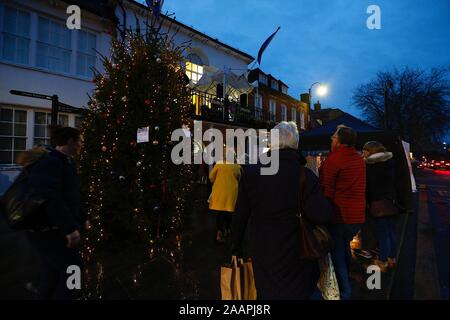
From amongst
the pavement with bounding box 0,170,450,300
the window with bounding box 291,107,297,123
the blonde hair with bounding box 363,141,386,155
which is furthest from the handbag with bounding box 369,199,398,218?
the window with bounding box 291,107,297,123

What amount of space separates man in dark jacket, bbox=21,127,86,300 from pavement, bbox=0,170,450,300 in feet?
2.94

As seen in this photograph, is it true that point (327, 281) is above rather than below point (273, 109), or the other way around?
below

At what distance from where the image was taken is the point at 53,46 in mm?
10211

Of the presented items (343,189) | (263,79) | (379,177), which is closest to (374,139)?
(379,177)

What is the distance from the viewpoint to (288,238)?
2207mm

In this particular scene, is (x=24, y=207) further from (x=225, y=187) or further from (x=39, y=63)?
(x=39, y=63)

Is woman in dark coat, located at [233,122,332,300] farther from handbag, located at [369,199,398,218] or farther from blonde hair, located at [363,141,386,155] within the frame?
blonde hair, located at [363,141,386,155]

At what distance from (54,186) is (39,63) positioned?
375 inches

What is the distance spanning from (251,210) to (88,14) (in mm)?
11448

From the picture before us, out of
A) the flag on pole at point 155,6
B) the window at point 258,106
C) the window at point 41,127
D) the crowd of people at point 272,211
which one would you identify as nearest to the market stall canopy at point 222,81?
the window at point 258,106

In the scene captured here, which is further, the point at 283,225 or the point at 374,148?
the point at 374,148

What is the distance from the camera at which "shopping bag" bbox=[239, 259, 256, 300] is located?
234 centimetres

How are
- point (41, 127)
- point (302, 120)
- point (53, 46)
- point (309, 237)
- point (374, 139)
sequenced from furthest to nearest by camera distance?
point (302, 120)
point (53, 46)
point (41, 127)
point (374, 139)
point (309, 237)
